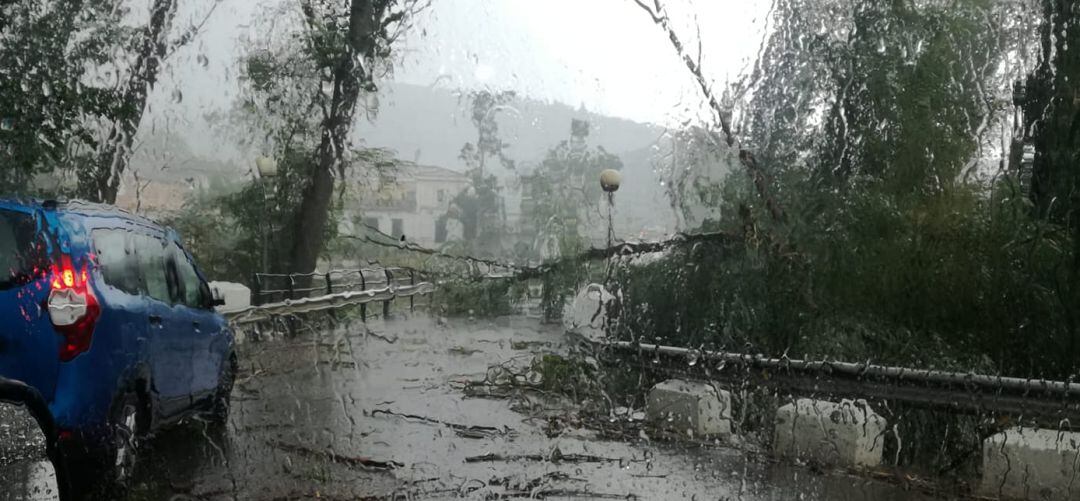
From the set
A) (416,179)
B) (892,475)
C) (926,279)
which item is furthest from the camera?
(926,279)

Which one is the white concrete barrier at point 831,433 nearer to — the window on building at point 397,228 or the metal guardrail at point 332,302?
the window on building at point 397,228

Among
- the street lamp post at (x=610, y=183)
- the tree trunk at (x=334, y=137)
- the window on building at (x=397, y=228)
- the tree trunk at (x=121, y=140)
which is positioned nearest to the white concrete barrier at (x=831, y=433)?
the street lamp post at (x=610, y=183)

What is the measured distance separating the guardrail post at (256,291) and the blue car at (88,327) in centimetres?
243

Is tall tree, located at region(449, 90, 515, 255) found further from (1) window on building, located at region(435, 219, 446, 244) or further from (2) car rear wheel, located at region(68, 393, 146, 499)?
(2) car rear wheel, located at region(68, 393, 146, 499)

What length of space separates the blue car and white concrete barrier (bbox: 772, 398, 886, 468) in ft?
12.3

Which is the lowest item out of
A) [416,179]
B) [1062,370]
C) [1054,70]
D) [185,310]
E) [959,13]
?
[1062,370]

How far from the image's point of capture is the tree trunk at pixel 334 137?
24.2 feet

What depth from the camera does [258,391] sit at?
8.24 meters

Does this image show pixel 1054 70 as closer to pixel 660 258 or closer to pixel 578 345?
pixel 660 258

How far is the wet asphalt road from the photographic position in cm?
503

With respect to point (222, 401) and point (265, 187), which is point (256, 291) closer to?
point (265, 187)

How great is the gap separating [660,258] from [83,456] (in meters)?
5.72

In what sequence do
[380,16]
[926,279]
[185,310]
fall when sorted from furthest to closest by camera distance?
[380,16]
[926,279]
[185,310]

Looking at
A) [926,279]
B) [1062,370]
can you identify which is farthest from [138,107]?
[1062,370]
